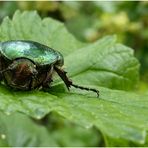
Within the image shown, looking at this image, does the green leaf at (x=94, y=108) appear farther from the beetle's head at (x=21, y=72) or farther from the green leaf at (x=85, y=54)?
the green leaf at (x=85, y=54)

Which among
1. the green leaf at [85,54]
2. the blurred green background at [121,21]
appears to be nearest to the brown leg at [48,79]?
the green leaf at [85,54]

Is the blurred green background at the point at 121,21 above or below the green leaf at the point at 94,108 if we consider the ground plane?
below

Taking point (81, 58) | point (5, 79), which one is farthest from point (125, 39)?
point (5, 79)

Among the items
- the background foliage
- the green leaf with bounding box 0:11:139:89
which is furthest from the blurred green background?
the green leaf with bounding box 0:11:139:89

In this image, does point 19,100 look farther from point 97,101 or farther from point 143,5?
point 143,5

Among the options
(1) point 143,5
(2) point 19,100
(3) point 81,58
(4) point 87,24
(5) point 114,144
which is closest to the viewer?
(2) point 19,100

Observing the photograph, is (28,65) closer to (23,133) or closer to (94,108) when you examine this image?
(94,108)

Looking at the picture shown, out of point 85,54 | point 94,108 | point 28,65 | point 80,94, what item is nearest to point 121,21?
point 85,54

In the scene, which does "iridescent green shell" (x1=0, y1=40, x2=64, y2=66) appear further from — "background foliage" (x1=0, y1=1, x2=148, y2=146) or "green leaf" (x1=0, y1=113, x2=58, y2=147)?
"green leaf" (x1=0, y1=113, x2=58, y2=147)
